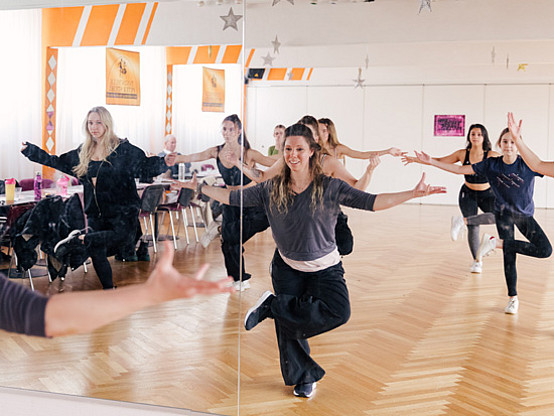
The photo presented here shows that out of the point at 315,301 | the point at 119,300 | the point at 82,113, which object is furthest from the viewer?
the point at 82,113

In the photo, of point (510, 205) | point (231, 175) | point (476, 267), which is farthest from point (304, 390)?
point (510, 205)

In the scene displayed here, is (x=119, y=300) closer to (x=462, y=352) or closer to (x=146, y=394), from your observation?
(x=146, y=394)

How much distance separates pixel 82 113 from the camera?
403 centimetres

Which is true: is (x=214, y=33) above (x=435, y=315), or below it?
above

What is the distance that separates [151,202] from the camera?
13.6 feet

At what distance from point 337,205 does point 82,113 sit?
164cm

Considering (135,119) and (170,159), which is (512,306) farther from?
(135,119)

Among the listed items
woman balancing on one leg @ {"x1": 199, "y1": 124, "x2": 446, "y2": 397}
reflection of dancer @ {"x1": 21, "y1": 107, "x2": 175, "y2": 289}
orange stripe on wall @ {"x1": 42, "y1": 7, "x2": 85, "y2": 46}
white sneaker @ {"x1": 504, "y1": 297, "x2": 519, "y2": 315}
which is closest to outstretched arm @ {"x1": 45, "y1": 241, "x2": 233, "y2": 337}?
woman balancing on one leg @ {"x1": 199, "y1": 124, "x2": 446, "y2": 397}

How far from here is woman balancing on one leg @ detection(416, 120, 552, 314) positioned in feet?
12.4

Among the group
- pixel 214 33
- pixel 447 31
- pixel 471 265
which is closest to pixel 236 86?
pixel 214 33

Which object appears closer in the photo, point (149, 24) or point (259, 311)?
point (259, 311)

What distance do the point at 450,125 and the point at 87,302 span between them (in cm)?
259

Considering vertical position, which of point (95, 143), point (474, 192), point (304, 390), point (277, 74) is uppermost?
point (277, 74)

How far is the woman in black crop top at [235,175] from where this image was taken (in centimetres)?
403
